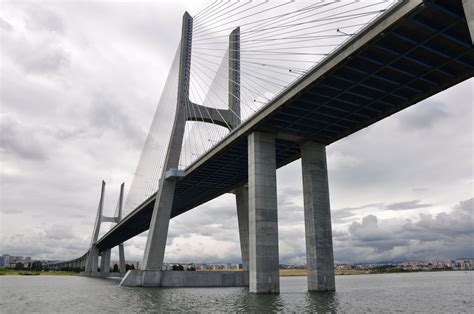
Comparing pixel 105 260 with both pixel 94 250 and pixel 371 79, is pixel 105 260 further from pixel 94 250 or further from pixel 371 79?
pixel 371 79

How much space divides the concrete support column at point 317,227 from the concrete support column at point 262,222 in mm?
4621

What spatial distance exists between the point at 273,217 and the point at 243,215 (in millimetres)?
24212

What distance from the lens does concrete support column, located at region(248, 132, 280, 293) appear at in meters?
32.1

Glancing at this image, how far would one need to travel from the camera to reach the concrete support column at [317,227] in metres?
35.9

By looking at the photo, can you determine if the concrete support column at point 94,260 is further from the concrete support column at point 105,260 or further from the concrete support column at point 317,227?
the concrete support column at point 317,227

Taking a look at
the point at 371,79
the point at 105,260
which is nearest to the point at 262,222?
the point at 371,79

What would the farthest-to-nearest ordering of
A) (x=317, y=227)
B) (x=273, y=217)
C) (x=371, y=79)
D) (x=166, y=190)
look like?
(x=166, y=190) < (x=317, y=227) < (x=273, y=217) < (x=371, y=79)

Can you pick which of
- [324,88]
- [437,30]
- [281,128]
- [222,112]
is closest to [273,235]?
[281,128]

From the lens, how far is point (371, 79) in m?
28.4

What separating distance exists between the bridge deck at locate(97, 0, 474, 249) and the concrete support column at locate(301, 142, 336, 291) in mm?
3701

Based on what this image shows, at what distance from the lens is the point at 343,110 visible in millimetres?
33781

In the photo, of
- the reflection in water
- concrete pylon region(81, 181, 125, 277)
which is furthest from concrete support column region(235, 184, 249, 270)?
concrete pylon region(81, 181, 125, 277)

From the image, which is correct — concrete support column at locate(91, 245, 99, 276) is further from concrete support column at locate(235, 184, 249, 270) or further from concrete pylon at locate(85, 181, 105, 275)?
concrete support column at locate(235, 184, 249, 270)

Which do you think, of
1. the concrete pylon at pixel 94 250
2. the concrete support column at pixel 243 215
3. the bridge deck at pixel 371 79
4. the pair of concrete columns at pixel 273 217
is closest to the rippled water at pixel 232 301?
the pair of concrete columns at pixel 273 217
